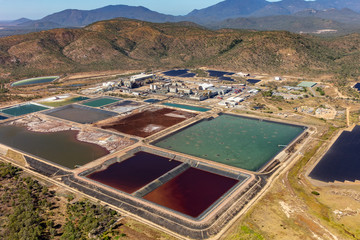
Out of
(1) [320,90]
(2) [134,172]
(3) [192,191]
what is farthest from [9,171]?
(1) [320,90]

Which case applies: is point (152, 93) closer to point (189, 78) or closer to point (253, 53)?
point (189, 78)

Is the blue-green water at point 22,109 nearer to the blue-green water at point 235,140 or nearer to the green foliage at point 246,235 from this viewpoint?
the blue-green water at point 235,140

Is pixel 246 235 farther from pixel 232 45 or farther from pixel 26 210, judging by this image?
pixel 232 45

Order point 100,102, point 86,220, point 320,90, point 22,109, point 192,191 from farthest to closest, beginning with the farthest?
point 320,90 → point 100,102 → point 22,109 → point 192,191 → point 86,220

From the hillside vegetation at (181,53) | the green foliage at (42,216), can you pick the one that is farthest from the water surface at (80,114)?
the hillside vegetation at (181,53)

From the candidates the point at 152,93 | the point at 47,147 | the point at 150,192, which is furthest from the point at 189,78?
the point at 150,192

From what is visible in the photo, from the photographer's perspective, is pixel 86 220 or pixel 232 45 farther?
pixel 232 45

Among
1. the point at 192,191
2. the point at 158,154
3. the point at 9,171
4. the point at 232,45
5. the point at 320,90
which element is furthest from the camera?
the point at 232,45
